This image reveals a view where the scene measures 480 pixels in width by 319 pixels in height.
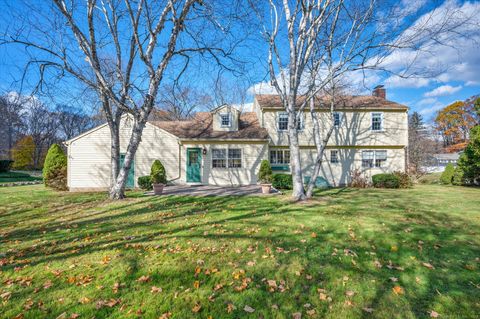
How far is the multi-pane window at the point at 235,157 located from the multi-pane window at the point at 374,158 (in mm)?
9484

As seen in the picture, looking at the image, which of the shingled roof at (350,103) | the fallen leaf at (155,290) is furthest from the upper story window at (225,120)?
the fallen leaf at (155,290)

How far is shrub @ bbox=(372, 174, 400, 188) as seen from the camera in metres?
14.9

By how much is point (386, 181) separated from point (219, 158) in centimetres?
1114

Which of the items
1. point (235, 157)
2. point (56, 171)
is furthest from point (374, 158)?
point (56, 171)

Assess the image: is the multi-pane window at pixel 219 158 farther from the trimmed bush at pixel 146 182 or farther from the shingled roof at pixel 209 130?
the trimmed bush at pixel 146 182

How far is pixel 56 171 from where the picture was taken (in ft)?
48.6

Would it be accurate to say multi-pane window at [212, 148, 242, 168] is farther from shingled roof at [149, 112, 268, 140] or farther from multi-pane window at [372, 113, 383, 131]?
multi-pane window at [372, 113, 383, 131]

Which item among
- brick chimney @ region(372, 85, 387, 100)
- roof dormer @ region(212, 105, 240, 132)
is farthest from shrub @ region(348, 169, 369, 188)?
roof dormer @ region(212, 105, 240, 132)

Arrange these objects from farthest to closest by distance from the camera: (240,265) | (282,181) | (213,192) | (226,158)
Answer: (226,158) < (282,181) < (213,192) < (240,265)

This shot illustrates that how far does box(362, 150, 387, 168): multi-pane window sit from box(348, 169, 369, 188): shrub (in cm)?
102

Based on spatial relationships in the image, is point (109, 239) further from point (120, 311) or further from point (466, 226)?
point (466, 226)

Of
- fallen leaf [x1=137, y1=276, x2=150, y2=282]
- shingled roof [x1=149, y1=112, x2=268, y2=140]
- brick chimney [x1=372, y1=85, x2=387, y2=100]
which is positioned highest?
brick chimney [x1=372, y1=85, x2=387, y2=100]

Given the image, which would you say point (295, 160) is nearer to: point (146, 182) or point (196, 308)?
point (196, 308)

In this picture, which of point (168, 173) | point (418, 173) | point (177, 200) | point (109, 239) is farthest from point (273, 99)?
point (109, 239)
